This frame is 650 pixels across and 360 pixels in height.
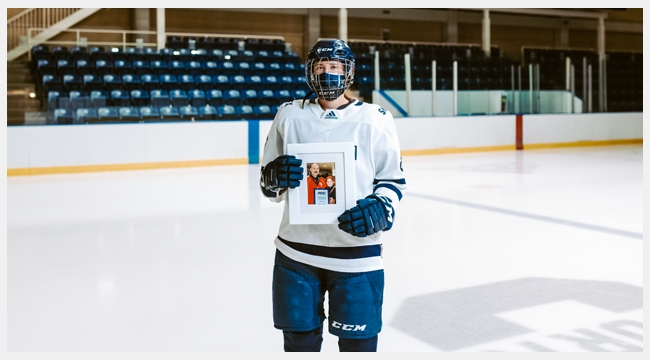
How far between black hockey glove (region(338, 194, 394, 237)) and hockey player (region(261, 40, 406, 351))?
0.07ft

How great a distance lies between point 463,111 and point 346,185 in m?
13.9

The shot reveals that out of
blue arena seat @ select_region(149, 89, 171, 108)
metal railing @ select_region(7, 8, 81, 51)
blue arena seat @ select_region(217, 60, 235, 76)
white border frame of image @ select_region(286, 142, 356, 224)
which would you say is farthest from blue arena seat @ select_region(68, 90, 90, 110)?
white border frame of image @ select_region(286, 142, 356, 224)

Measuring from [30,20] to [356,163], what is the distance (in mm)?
17718

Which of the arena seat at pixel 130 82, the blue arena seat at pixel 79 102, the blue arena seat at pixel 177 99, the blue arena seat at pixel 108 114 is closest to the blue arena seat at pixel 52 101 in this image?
the blue arena seat at pixel 79 102

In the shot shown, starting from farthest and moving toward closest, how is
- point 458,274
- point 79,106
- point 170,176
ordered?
point 79,106 < point 170,176 < point 458,274

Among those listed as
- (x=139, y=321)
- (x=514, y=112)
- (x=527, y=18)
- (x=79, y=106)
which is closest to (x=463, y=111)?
(x=514, y=112)

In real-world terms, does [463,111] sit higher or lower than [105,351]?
higher

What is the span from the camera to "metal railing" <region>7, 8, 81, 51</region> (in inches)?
677

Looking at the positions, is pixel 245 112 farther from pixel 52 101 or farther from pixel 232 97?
pixel 52 101

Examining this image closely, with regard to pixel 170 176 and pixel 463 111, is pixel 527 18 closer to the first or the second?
pixel 463 111

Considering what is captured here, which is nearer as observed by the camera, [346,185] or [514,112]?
[346,185]

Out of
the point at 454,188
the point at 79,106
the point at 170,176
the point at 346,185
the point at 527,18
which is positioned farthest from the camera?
the point at 527,18

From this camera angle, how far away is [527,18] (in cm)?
2519

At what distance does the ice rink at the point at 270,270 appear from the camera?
315 cm
